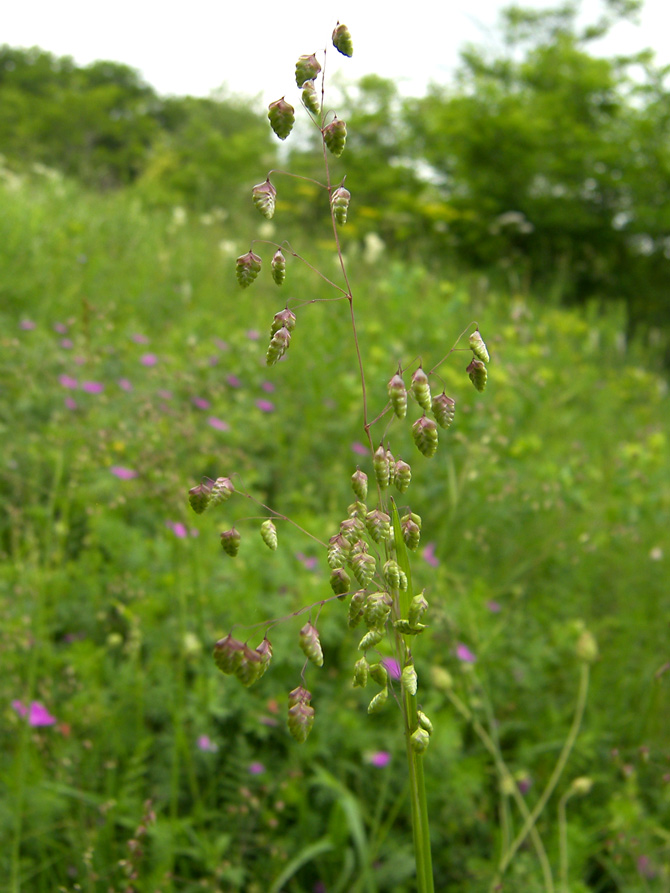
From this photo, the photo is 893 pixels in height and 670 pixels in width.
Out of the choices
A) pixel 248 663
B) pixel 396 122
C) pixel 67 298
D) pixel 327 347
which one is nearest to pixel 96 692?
pixel 248 663

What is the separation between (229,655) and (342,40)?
47 cm

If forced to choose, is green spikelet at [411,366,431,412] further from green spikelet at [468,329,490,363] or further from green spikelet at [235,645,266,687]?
green spikelet at [235,645,266,687]

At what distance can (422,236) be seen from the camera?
895 centimetres

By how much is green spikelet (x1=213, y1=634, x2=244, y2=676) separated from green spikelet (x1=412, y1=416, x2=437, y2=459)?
0.20 meters

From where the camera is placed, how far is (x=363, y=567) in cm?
56

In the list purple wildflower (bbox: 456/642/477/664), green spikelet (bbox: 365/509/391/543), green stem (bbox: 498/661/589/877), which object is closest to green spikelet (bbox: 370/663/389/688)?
green spikelet (bbox: 365/509/391/543)

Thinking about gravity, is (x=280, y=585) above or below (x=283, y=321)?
below

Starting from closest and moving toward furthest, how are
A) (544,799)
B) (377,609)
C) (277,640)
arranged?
(377,609), (544,799), (277,640)

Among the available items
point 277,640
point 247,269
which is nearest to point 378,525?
point 247,269

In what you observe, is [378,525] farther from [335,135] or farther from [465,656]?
[465,656]

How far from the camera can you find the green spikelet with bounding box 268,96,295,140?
569 millimetres

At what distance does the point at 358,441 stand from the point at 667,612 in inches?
50.2

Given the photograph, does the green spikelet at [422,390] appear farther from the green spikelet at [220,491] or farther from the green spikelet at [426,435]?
the green spikelet at [220,491]

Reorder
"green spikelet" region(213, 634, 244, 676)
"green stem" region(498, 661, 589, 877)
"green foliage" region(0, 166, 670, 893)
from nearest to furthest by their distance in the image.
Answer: "green spikelet" region(213, 634, 244, 676) < "green stem" region(498, 661, 589, 877) < "green foliage" region(0, 166, 670, 893)
